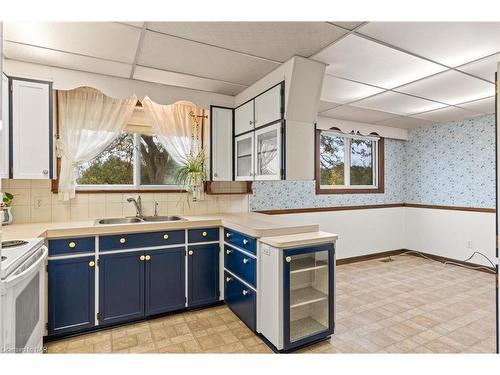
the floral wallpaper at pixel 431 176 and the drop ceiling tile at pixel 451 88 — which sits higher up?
the drop ceiling tile at pixel 451 88

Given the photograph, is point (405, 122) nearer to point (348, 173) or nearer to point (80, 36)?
point (348, 173)

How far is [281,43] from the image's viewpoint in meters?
2.20

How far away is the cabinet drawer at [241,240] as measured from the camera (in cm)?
250

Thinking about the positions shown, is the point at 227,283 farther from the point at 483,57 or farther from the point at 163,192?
the point at 483,57

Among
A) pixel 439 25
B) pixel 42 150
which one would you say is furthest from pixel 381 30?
pixel 42 150

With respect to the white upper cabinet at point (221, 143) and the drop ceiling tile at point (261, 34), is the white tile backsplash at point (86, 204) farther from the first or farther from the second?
the drop ceiling tile at point (261, 34)

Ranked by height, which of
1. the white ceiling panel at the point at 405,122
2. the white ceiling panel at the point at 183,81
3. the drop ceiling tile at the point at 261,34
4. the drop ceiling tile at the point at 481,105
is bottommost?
the drop ceiling tile at the point at 481,105

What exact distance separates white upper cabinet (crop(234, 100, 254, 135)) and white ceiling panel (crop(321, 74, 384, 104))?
822 mm

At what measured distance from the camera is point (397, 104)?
3.74 m

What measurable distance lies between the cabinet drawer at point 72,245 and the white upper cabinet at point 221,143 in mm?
1461

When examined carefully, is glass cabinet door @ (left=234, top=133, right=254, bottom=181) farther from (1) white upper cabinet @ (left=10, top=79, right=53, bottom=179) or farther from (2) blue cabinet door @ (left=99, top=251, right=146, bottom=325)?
(1) white upper cabinet @ (left=10, top=79, right=53, bottom=179)

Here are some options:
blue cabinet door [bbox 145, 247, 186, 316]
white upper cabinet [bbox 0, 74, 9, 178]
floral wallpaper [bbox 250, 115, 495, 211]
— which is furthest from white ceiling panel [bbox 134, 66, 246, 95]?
blue cabinet door [bbox 145, 247, 186, 316]

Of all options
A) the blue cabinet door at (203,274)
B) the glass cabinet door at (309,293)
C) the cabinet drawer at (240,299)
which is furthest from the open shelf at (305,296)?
the blue cabinet door at (203,274)
